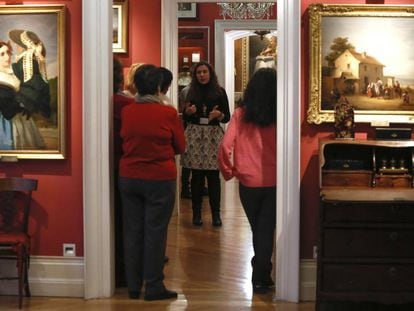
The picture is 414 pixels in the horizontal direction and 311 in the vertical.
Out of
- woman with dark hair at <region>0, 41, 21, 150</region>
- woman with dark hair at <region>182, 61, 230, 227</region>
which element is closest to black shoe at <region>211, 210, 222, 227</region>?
woman with dark hair at <region>182, 61, 230, 227</region>

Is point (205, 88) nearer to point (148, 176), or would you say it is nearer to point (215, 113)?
point (215, 113)

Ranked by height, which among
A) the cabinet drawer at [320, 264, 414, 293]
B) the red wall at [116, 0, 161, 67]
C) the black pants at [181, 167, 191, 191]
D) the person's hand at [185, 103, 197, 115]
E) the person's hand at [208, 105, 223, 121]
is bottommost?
the cabinet drawer at [320, 264, 414, 293]

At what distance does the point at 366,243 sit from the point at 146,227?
4.46ft

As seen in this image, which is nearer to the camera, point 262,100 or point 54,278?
point 262,100

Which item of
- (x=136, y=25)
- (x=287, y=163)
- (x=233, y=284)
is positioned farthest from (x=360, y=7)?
(x=136, y=25)

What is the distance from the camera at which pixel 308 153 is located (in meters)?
4.33

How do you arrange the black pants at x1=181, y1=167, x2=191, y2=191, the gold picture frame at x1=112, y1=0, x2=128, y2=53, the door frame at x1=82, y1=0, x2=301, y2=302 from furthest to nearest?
the black pants at x1=181, y1=167, x2=191, y2=191, the gold picture frame at x1=112, y1=0, x2=128, y2=53, the door frame at x1=82, y1=0, x2=301, y2=302

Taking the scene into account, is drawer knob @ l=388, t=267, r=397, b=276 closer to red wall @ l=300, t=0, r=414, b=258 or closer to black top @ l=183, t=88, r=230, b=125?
red wall @ l=300, t=0, r=414, b=258

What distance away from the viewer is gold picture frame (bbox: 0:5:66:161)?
14.2 feet

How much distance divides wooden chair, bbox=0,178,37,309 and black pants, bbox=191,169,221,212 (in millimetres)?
2528

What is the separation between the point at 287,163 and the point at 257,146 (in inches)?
9.7

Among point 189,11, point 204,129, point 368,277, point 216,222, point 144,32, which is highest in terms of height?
point 189,11

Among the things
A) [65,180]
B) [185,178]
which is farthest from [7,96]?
[185,178]

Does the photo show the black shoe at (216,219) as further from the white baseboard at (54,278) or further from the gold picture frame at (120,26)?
the white baseboard at (54,278)
